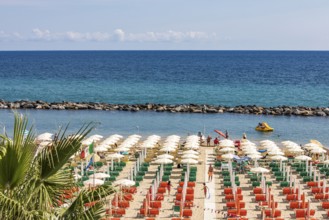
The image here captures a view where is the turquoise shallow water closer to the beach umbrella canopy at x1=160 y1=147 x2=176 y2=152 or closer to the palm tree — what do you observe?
the beach umbrella canopy at x1=160 y1=147 x2=176 y2=152

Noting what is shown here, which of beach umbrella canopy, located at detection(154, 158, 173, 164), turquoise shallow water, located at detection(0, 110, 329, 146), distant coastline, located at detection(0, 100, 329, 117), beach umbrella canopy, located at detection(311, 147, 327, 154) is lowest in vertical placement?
beach umbrella canopy, located at detection(154, 158, 173, 164)

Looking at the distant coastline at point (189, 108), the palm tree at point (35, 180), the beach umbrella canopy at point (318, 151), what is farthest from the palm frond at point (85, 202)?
the distant coastline at point (189, 108)

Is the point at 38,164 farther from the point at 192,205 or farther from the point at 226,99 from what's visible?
the point at 226,99

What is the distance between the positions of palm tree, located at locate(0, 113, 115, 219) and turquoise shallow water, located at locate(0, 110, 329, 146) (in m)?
39.9

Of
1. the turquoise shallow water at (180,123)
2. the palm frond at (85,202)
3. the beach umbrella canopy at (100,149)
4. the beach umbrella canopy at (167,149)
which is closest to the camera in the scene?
the palm frond at (85,202)

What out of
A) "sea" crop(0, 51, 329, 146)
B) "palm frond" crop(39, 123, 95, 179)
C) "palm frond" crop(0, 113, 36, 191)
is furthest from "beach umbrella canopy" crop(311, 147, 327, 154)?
"palm frond" crop(0, 113, 36, 191)

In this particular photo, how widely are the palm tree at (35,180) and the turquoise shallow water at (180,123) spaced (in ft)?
131

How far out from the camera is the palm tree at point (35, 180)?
7492mm

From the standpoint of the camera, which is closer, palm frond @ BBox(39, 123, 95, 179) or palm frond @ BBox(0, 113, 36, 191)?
palm frond @ BBox(0, 113, 36, 191)

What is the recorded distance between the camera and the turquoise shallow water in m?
50.9

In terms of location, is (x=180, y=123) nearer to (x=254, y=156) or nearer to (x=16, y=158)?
(x=254, y=156)

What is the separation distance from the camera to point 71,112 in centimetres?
6638

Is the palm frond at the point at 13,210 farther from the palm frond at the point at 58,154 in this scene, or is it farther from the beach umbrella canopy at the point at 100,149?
the beach umbrella canopy at the point at 100,149

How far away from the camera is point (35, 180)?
306 inches
